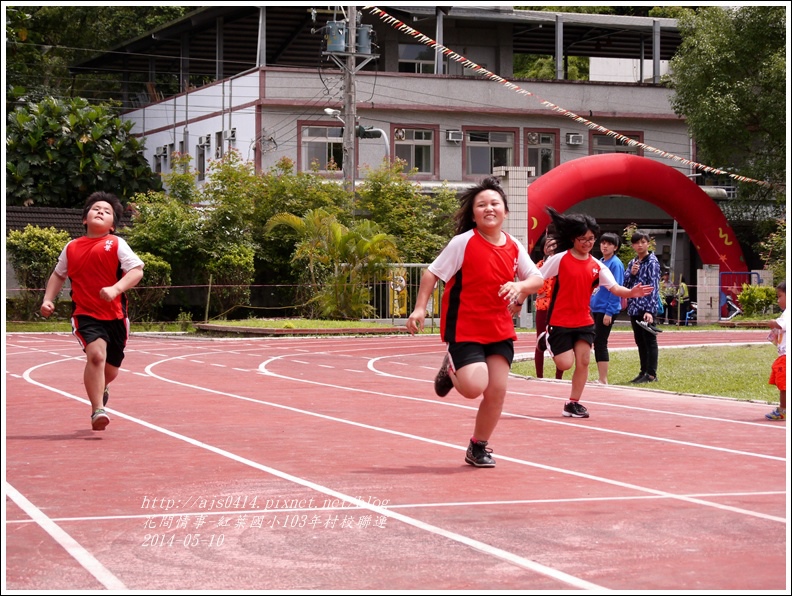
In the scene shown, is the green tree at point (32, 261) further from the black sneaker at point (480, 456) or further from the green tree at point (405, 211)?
the black sneaker at point (480, 456)

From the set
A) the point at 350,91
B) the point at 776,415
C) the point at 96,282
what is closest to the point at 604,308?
the point at 776,415

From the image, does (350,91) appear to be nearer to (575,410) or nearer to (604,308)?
(604,308)

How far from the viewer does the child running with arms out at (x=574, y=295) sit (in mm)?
12711

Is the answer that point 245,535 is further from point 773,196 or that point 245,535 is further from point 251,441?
point 773,196

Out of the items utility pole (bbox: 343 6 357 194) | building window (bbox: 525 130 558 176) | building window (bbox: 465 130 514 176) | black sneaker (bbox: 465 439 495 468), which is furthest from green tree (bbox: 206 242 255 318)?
black sneaker (bbox: 465 439 495 468)

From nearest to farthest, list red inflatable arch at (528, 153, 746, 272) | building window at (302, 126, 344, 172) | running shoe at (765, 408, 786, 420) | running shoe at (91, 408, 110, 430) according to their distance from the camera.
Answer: running shoe at (91, 408, 110, 430) < running shoe at (765, 408, 786, 420) < red inflatable arch at (528, 153, 746, 272) < building window at (302, 126, 344, 172)

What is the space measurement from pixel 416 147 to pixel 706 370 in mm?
28988

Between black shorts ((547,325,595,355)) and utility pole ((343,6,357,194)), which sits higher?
utility pole ((343,6,357,194))

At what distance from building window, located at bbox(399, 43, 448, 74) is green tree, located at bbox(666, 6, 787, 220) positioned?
9551 millimetres

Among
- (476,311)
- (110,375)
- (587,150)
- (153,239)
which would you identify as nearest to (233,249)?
(153,239)

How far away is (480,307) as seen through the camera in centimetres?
920

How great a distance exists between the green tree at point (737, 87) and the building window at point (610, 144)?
4.42m

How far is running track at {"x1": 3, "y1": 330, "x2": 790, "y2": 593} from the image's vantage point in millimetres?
5863

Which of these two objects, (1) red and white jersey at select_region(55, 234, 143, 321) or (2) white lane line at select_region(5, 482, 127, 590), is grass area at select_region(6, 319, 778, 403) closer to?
(1) red and white jersey at select_region(55, 234, 143, 321)
